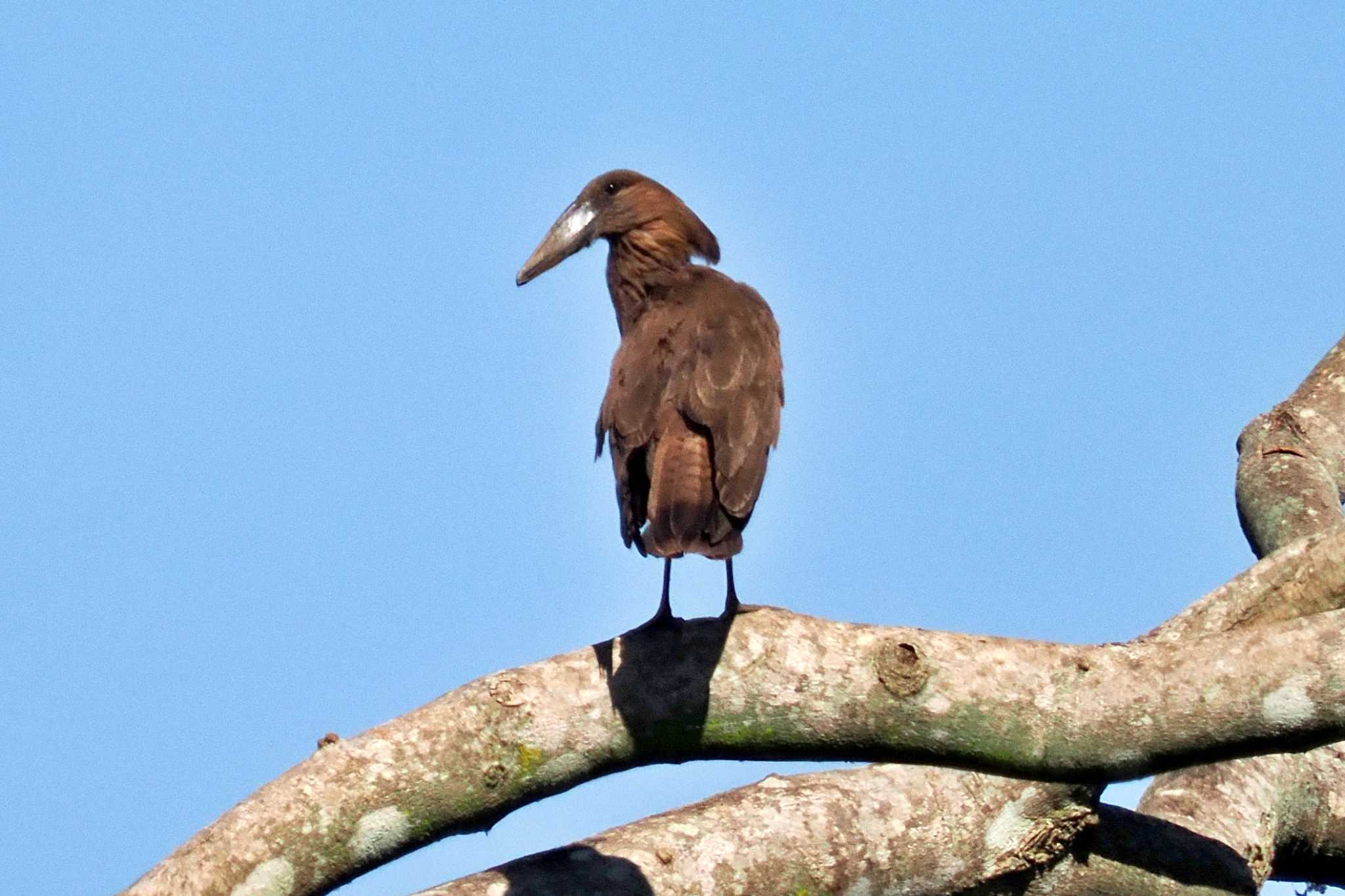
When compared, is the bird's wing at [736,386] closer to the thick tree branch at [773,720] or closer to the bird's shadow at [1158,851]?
the thick tree branch at [773,720]

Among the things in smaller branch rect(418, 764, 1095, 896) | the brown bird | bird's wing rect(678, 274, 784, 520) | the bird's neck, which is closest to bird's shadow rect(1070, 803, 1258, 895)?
smaller branch rect(418, 764, 1095, 896)

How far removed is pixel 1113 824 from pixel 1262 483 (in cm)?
182

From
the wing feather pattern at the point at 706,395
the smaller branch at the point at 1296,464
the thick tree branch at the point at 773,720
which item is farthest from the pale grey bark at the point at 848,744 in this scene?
the smaller branch at the point at 1296,464

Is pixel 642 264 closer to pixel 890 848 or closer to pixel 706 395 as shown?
pixel 706 395

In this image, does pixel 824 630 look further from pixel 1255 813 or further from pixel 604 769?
pixel 1255 813

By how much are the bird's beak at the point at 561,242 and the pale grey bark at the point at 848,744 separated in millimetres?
2117

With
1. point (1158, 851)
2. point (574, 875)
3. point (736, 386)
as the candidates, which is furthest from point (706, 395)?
point (1158, 851)

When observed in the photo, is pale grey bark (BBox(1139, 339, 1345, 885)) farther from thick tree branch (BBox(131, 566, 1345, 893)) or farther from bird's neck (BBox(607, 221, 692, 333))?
bird's neck (BBox(607, 221, 692, 333))

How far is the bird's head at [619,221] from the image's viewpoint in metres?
5.39

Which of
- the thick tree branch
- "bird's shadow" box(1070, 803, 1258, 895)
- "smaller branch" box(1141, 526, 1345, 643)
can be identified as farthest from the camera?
"bird's shadow" box(1070, 803, 1258, 895)

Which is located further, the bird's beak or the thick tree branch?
the bird's beak

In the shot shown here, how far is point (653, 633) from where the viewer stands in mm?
3602

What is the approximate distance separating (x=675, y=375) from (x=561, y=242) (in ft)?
3.81

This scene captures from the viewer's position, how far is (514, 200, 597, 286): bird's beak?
18.0 feet
